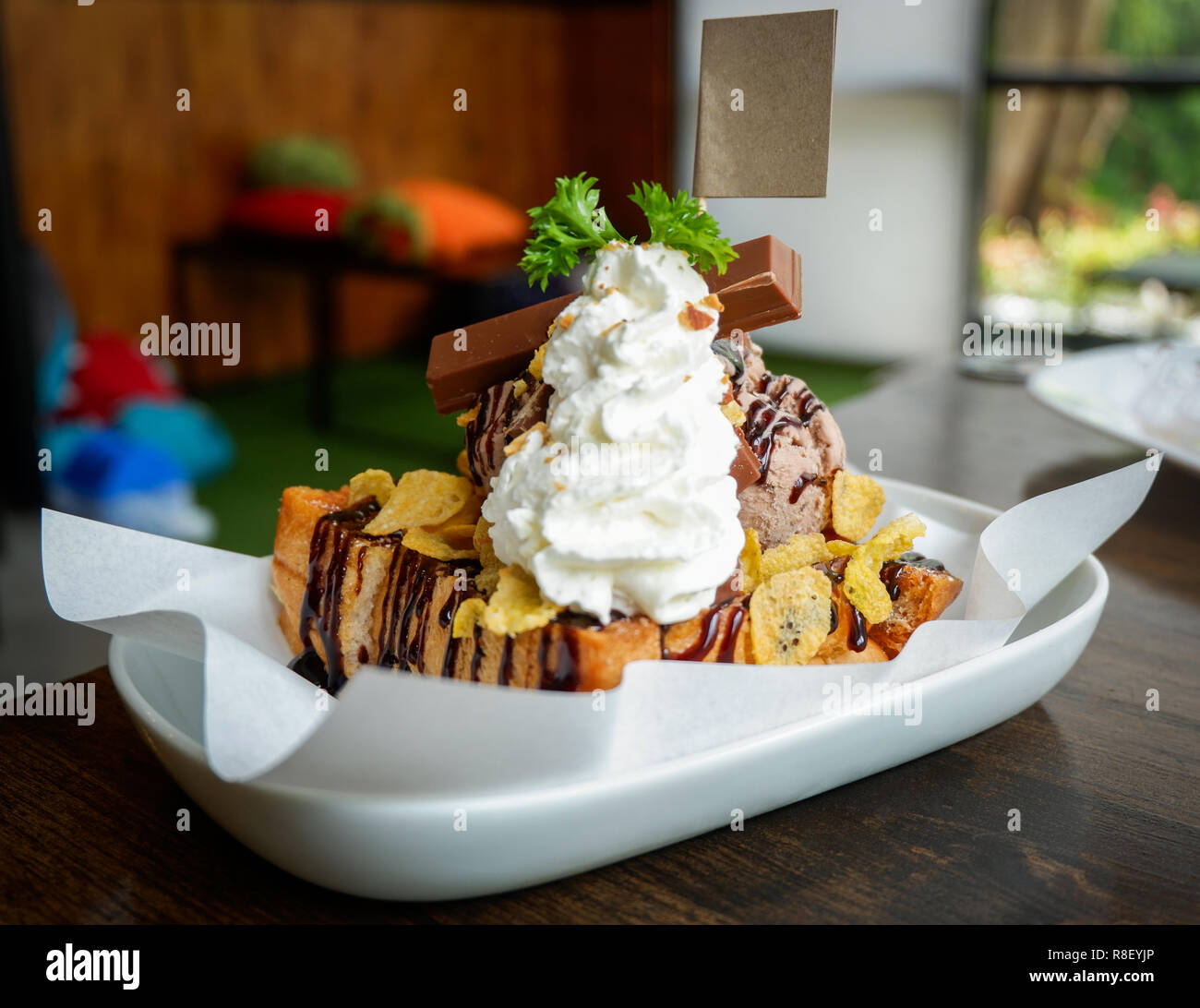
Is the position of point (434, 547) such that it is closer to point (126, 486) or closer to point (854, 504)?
point (854, 504)

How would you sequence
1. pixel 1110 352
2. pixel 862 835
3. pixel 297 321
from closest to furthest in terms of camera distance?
pixel 862 835, pixel 1110 352, pixel 297 321

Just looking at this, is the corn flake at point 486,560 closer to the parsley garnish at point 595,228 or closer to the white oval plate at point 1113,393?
the parsley garnish at point 595,228

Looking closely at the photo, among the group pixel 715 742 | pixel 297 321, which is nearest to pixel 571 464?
pixel 715 742

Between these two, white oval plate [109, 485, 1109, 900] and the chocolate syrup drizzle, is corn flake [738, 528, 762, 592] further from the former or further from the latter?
white oval plate [109, 485, 1109, 900]

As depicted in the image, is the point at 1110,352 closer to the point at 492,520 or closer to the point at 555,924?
the point at 492,520

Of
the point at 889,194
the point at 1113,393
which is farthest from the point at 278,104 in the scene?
the point at 1113,393

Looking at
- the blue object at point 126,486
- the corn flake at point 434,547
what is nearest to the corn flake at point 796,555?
the corn flake at point 434,547

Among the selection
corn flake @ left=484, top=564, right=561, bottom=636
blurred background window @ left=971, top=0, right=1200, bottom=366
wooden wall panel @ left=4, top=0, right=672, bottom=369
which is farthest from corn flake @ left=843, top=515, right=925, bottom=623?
wooden wall panel @ left=4, top=0, right=672, bottom=369
